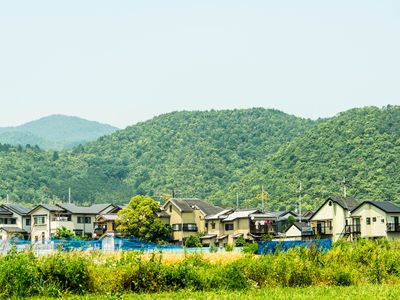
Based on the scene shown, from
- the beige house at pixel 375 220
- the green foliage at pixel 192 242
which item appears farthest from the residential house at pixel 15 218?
the beige house at pixel 375 220

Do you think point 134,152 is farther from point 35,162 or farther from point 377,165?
point 377,165

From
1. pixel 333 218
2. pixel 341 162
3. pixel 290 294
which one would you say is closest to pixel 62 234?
pixel 333 218

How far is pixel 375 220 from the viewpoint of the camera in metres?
56.8

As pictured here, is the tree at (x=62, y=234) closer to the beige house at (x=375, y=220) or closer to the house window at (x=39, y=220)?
the house window at (x=39, y=220)

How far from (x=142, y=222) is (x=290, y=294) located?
48.2 m

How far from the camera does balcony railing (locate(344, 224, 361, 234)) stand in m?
58.7

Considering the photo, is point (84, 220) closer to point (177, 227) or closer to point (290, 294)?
point (177, 227)

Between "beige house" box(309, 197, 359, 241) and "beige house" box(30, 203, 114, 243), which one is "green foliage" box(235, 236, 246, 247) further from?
"beige house" box(30, 203, 114, 243)

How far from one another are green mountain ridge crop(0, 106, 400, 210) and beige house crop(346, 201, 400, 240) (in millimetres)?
22586

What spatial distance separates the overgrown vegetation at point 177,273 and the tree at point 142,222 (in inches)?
1693

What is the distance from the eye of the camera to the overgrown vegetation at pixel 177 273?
1772 centimetres

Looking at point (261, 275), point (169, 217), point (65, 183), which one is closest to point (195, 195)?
point (65, 183)

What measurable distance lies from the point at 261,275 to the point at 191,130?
5631 inches

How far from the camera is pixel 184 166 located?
460 ft
